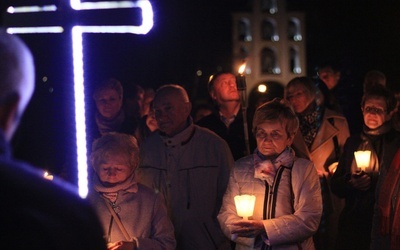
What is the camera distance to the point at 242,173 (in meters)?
6.24

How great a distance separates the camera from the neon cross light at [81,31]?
461 centimetres

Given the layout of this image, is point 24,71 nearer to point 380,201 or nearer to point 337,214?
point 380,201

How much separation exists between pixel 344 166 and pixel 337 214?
0.72 m

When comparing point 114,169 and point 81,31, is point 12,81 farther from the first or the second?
point 114,169

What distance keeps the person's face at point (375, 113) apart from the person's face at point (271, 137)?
1.64 m

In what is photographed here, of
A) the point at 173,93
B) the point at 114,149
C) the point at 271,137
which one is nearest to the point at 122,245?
the point at 114,149

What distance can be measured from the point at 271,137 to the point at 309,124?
6.49ft

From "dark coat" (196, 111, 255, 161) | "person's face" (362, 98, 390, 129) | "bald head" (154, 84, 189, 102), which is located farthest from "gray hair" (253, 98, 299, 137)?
"dark coat" (196, 111, 255, 161)

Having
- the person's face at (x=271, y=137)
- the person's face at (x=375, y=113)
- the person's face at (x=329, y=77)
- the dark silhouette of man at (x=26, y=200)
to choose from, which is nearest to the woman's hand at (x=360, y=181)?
the person's face at (x=375, y=113)

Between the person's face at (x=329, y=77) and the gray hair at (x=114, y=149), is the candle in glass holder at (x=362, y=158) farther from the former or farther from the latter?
the person's face at (x=329, y=77)

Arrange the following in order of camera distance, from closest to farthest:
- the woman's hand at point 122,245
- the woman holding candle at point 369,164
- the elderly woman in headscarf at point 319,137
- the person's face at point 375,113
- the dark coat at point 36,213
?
the dark coat at point 36,213 < the woman's hand at point 122,245 < the woman holding candle at point 369,164 < the person's face at point 375,113 < the elderly woman in headscarf at point 319,137

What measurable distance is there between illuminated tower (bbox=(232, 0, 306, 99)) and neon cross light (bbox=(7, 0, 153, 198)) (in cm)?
6152

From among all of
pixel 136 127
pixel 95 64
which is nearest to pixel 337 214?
pixel 136 127

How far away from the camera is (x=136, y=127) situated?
8609 millimetres
